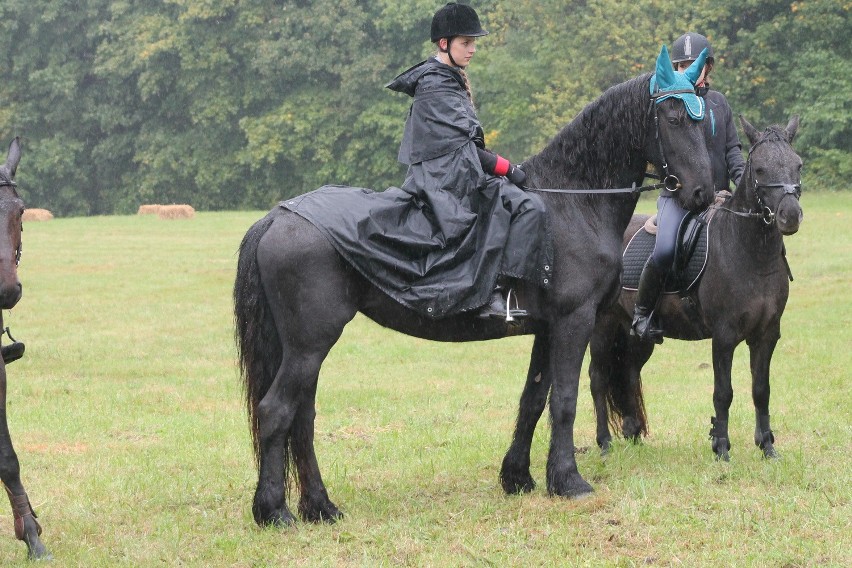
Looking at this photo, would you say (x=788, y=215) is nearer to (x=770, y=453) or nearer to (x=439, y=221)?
(x=770, y=453)

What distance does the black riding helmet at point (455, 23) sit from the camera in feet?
22.7

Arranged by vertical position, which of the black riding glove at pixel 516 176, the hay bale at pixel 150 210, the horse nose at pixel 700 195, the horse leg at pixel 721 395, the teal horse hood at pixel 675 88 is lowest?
the hay bale at pixel 150 210

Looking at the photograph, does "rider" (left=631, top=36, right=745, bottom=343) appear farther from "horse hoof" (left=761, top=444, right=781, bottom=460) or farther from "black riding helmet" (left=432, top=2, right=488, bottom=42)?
"black riding helmet" (left=432, top=2, right=488, bottom=42)

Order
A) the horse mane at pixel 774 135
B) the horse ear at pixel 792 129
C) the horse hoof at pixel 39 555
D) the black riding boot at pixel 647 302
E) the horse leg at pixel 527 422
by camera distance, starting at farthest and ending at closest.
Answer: the black riding boot at pixel 647 302
the horse ear at pixel 792 129
the horse mane at pixel 774 135
the horse leg at pixel 527 422
the horse hoof at pixel 39 555

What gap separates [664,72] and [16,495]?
4.65 m

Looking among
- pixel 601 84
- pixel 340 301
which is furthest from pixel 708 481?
pixel 601 84

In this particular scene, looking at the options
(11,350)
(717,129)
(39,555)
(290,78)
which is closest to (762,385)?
(717,129)

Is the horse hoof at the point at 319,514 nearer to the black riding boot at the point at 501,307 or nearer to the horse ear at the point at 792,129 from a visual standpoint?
the black riding boot at the point at 501,307

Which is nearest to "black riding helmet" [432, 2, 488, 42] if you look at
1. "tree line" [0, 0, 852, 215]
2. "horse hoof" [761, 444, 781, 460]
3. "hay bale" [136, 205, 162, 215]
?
"horse hoof" [761, 444, 781, 460]

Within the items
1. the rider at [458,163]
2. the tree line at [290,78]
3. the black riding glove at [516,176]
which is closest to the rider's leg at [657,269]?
the black riding glove at [516,176]

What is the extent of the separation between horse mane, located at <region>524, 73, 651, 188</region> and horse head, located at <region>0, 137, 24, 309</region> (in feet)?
10.6

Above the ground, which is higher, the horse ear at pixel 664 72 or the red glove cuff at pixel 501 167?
the horse ear at pixel 664 72

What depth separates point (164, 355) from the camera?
15.8m

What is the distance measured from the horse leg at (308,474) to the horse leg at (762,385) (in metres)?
3.34
